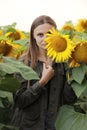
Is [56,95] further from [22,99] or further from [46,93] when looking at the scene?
[22,99]

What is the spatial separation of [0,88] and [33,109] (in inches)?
13.1

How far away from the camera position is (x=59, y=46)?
1259 mm

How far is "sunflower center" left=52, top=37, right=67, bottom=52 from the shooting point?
1250mm

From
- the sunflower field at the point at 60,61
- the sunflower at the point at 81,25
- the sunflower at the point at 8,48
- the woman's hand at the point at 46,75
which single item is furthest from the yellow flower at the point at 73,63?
the sunflower at the point at 81,25

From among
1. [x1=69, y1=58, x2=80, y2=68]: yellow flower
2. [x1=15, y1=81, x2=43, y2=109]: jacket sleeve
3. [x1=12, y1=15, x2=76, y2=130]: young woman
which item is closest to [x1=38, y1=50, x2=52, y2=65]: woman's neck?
[x1=12, y1=15, x2=76, y2=130]: young woman

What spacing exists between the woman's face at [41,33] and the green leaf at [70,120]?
0.28 m

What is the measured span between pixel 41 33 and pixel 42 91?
0.77ft

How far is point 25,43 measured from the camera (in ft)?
5.25

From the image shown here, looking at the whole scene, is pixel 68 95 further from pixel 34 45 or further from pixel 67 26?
pixel 67 26

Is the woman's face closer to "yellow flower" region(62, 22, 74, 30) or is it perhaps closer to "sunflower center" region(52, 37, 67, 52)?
"sunflower center" region(52, 37, 67, 52)

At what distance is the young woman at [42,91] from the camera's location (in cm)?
147

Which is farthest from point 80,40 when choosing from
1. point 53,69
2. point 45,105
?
point 45,105

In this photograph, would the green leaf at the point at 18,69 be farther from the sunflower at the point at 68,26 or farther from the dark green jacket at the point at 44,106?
the sunflower at the point at 68,26

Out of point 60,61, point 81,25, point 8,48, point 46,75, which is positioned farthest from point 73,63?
point 81,25
